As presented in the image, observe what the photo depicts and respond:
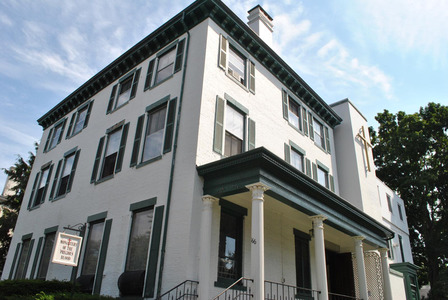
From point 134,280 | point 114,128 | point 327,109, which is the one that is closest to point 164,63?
point 114,128

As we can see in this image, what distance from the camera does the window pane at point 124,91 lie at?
49.3ft

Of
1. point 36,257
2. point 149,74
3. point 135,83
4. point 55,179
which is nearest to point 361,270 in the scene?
point 149,74

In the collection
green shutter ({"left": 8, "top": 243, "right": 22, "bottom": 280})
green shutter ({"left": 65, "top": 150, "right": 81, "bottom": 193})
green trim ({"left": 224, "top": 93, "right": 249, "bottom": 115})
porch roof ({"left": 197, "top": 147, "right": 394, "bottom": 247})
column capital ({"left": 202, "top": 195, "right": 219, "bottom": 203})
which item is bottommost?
green shutter ({"left": 8, "top": 243, "right": 22, "bottom": 280})

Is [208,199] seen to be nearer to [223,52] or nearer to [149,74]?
[223,52]

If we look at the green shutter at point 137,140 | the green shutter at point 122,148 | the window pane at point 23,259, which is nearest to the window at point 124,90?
the green shutter at point 122,148

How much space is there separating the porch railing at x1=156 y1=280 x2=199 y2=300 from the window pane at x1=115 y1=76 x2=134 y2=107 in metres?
8.79

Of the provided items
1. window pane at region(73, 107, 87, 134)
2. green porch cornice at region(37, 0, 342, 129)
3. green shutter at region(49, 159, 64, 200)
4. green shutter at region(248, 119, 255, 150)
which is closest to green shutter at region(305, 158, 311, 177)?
green porch cornice at region(37, 0, 342, 129)

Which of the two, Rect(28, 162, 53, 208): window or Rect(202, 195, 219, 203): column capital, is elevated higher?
Rect(28, 162, 53, 208): window

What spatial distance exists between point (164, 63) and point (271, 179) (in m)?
7.14

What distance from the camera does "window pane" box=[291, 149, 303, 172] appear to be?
1501 cm

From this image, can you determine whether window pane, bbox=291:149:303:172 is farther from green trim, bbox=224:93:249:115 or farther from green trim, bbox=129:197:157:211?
A: green trim, bbox=129:197:157:211

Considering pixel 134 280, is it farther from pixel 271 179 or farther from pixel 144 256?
pixel 271 179

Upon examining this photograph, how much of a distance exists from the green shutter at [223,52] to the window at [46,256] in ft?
33.1

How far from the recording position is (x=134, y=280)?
9.72 meters
